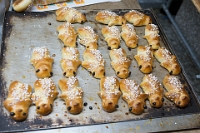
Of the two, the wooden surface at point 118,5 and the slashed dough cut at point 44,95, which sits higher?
the wooden surface at point 118,5

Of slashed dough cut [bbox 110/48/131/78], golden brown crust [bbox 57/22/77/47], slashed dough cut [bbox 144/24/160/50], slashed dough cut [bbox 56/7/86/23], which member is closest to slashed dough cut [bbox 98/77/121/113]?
slashed dough cut [bbox 110/48/131/78]

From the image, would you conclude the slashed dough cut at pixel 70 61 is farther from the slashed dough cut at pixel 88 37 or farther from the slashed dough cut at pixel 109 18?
the slashed dough cut at pixel 109 18

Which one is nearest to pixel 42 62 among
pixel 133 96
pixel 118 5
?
pixel 133 96

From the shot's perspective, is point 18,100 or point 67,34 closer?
point 18,100

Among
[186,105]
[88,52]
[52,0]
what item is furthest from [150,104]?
[52,0]

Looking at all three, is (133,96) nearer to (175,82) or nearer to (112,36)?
(175,82)

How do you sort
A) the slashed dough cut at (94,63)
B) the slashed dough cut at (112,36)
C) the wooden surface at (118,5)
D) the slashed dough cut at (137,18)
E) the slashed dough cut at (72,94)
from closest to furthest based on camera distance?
1. the slashed dough cut at (72,94)
2. the slashed dough cut at (94,63)
3. the slashed dough cut at (112,36)
4. the slashed dough cut at (137,18)
5. the wooden surface at (118,5)

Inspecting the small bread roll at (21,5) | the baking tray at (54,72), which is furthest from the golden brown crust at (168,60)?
the small bread roll at (21,5)
